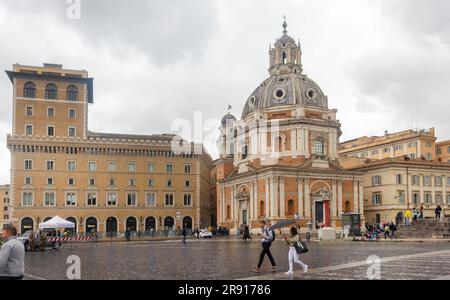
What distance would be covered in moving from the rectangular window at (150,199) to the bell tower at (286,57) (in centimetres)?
2436

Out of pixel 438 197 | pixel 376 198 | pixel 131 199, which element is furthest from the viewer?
pixel 131 199

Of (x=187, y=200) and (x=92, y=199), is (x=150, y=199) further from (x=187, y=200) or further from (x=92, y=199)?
(x=92, y=199)

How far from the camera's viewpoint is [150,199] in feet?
251

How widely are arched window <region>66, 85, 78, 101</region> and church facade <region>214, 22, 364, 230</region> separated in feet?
76.1

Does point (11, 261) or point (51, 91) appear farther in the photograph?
point (51, 91)

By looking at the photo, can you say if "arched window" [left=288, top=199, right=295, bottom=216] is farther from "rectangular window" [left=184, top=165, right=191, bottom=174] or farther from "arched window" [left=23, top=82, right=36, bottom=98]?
"arched window" [left=23, top=82, right=36, bottom=98]

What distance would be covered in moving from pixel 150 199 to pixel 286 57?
2789cm

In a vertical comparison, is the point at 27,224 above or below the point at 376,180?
below

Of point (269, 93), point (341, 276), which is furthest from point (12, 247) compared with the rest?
point (269, 93)

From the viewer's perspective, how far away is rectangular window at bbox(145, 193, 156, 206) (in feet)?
250

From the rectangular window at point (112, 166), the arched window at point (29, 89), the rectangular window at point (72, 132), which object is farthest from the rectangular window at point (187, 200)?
the arched window at point (29, 89)

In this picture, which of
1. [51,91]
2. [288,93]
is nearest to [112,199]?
[51,91]

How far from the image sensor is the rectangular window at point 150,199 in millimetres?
76312

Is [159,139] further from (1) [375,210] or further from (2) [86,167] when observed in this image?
(1) [375,210]
